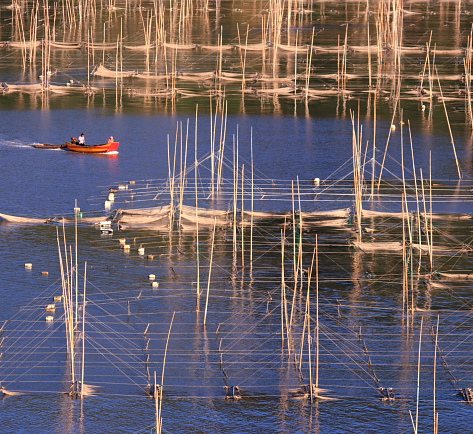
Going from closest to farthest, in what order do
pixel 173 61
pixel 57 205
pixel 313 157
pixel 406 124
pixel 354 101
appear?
pixel 57 205 < pixel 313 157 < pixel 406 124 < pixel 354 101 < pixel 173 61

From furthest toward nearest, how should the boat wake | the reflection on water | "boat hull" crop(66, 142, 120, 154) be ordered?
the boat wake → "boat hull" crop(66, 142, 120, 154) → the reflection on water

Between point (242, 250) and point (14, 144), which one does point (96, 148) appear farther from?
point (242, 250)

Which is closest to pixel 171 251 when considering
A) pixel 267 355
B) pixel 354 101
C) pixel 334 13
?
pixel 267 355

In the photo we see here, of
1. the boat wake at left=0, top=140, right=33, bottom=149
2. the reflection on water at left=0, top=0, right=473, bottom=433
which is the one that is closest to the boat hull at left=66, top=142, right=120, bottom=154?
the reflection on water at left=0, top=0, right=473, bottom=433

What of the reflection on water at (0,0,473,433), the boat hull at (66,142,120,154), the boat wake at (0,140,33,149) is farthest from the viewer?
the boat wake at (0,140,33,149)

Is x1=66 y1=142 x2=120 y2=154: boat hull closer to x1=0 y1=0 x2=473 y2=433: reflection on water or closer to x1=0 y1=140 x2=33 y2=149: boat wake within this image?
x1=0 y1=0 x2=473 y2=433: reflection on water

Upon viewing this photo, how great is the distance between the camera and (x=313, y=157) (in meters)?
51.2

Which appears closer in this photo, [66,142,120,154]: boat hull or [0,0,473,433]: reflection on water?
[0,0,473,433]: reflection on water

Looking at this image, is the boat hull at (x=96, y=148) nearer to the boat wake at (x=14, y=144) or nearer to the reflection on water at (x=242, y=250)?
the reflection on water at (x=242, y=250)

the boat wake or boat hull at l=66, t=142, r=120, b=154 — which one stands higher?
boat hull at l=66, t=142, r=120, b=154

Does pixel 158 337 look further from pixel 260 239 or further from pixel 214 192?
pixel 214 192

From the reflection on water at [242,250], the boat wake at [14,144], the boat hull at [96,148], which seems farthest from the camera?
the boat wake at [14,144]

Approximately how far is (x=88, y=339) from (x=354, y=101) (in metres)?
34.4

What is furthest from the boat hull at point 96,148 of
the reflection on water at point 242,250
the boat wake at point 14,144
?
the boat wake at point 14,144
